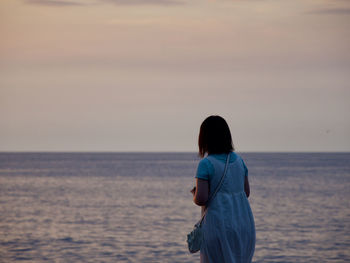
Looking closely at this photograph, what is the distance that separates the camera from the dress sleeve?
413 cm

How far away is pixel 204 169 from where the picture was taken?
13.6 feet

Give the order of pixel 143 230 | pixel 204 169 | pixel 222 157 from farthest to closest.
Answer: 1. pixel 143 230
2. pixel 222 157
3. pixel 204 169

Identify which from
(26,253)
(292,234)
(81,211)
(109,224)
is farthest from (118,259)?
(81,211)

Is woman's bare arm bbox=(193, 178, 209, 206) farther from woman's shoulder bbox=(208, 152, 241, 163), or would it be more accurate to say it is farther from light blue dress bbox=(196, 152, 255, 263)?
woman's shoulder bbox=(208, 152, 241, 163)

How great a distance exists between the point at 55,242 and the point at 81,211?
12.3 meters

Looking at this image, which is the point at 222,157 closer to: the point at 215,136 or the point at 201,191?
the point at 215,136

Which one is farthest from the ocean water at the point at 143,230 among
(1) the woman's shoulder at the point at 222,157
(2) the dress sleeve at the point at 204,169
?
(2) the dress sleeve at the point at 204,169

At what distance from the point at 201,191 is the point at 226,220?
0.94 ft

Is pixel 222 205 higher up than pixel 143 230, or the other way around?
pixel 222 205

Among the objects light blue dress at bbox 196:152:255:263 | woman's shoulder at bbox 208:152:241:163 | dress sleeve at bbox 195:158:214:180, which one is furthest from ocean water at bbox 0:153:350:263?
dress sleeve at bbox 195:158:214:180

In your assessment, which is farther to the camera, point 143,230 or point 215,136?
point 143,230

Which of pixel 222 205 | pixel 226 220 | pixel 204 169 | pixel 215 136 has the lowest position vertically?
pixel 226 220

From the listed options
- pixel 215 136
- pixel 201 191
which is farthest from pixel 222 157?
pixel 201 191

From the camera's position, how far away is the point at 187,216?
85.5ft
